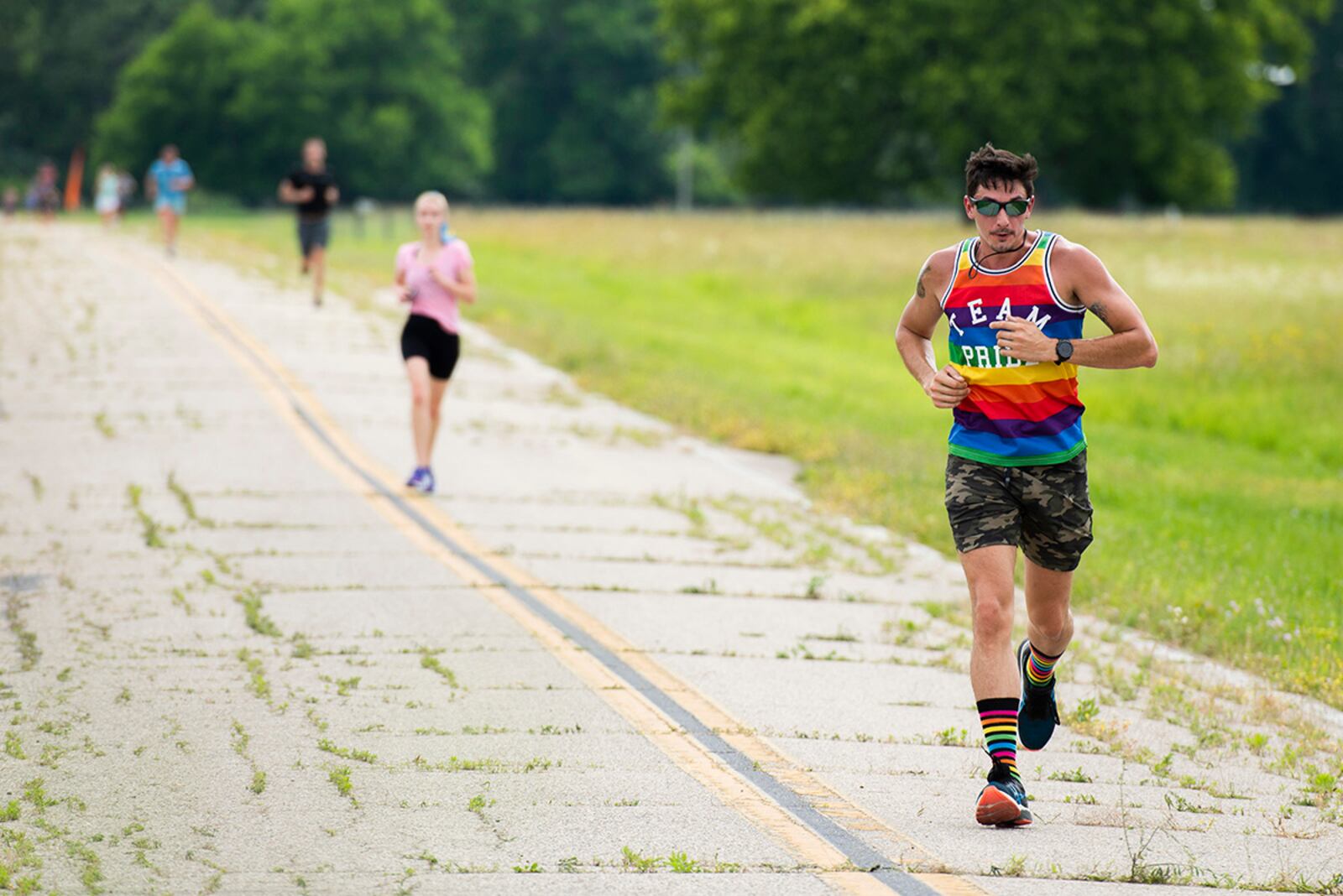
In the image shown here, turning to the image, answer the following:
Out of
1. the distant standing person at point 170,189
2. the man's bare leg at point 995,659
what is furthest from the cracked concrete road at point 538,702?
the distant standing person at point 170,189

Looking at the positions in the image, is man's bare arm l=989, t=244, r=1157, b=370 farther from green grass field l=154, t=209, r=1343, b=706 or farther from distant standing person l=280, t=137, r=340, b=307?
distant standing person l=280, t=137, r=340, b=307

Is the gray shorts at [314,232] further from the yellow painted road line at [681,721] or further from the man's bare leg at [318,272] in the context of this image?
the yellow painted road line at [681,721]

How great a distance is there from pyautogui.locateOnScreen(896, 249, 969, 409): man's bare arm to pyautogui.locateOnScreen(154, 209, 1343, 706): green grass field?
305 centimetres

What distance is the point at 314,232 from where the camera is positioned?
2611cm

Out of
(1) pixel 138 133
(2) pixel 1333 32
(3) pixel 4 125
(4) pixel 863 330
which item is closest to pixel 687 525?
(4) pixel 863 330

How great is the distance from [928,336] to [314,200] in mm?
19592

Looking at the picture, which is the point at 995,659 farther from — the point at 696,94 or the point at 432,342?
the point at 696,94

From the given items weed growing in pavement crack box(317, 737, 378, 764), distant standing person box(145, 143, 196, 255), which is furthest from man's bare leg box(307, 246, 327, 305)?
weed growing in pavement crack box(317, 737, 378, 764)

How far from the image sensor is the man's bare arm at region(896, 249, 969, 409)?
6348mm

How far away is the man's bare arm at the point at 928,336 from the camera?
6.35 metres

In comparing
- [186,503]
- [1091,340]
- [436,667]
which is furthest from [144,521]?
[1091,340]

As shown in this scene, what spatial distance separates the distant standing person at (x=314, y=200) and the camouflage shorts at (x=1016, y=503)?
1956 centimetres

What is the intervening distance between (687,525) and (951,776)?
5.82m

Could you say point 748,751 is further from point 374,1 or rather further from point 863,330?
point 374,1
